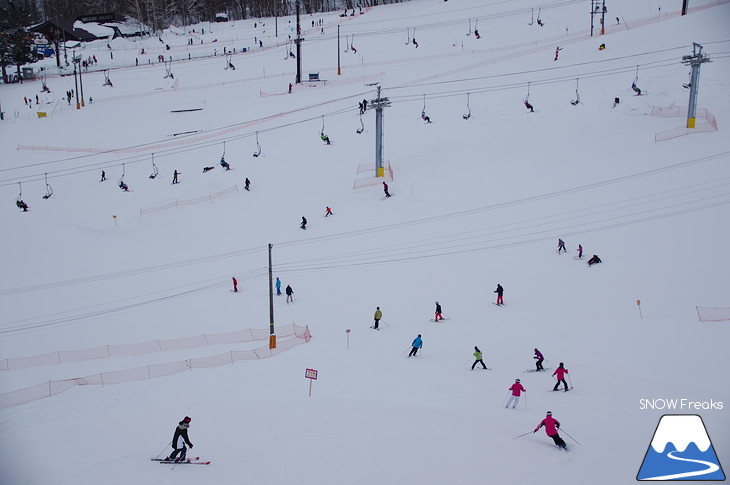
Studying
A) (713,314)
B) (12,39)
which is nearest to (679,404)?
(713,314)

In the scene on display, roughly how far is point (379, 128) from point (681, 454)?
2701 centimetres

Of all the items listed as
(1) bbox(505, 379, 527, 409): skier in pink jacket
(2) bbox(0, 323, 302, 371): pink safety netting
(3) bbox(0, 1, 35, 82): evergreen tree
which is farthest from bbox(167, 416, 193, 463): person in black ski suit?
(3) bbox(0, 1, 35, 82): evergreen tree

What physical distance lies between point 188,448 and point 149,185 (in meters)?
30.7

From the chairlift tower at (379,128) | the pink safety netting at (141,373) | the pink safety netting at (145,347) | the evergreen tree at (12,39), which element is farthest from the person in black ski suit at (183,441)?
the evergreen tree at (12,39)

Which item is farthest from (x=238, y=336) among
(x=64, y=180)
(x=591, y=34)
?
(x=591, y=34)

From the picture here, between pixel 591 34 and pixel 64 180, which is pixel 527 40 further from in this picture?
pixel 64 180

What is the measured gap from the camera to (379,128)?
35906mm

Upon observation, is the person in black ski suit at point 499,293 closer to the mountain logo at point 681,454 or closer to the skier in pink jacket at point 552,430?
the mountain logo at point 681,454

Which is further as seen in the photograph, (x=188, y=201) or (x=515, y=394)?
(x=188, y=201)

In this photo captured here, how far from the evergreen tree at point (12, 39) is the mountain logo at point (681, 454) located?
267 feet

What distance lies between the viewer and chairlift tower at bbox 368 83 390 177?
35.4 metres

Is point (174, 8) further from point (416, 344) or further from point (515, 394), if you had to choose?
point (515, 394)

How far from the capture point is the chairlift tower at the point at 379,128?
35.4 meters

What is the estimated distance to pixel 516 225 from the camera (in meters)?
29.8
